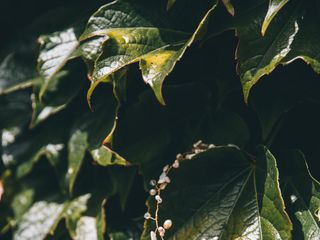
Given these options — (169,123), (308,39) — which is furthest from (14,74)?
(308,39)

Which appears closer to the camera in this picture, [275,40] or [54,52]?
[275,40]

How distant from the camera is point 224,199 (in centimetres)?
105

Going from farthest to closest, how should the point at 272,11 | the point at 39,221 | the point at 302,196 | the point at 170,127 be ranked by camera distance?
the point at 39,221 → the point at 170,127 → the point at 302,196 → the point at 272,11

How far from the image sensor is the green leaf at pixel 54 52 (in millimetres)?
1224

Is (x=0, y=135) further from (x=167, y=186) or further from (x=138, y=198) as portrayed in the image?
(x=167, y=186)

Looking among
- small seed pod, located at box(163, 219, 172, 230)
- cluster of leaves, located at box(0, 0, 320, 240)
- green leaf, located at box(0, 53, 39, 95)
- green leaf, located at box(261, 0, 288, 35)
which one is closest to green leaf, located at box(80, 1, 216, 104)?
cluster of leaves, located at box(0, 0, 320, 240)

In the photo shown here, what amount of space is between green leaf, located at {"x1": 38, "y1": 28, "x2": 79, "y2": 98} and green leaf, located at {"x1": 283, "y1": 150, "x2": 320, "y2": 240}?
0.53 meters

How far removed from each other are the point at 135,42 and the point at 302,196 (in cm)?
43

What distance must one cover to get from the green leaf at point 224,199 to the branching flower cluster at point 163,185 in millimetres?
11

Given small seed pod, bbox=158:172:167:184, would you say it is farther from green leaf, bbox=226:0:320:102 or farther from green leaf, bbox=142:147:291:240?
green leaf, bbox=226:0:320:102

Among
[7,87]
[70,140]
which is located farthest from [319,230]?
[7,87]

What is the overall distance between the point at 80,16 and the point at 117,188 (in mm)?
445

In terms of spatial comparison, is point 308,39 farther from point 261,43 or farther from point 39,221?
point 39,221

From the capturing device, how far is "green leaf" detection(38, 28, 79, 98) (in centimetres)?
122
